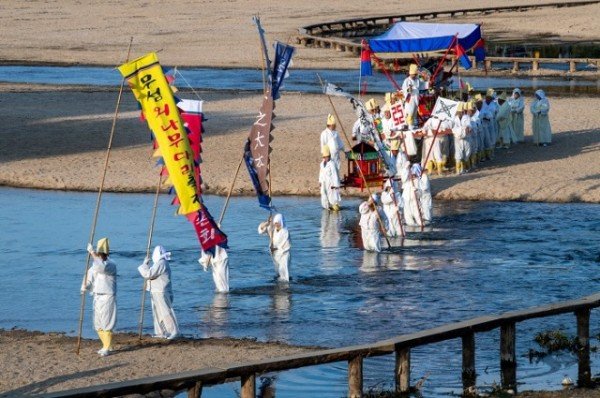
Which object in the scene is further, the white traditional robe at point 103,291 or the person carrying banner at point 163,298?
the person carrying banner at point 163,298

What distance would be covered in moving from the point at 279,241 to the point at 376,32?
48.9 m

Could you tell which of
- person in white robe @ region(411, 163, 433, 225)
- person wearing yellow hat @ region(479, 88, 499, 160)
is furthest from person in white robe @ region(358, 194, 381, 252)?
person wearing yellow hat @ region(479, 88, 499, 160)

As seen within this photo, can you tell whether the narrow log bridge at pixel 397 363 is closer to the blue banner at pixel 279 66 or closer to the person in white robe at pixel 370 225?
the blue banner at pixel 279 66

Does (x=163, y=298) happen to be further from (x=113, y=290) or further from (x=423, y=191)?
(x=423, y=191)

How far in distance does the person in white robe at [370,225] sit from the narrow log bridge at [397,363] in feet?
23.7

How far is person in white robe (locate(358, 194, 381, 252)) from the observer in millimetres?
23578

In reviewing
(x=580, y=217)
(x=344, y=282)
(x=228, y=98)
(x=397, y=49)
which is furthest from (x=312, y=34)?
(x=344, y=282)

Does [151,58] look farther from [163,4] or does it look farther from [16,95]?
[163,4]

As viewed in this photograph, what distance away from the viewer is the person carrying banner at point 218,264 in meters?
20.4

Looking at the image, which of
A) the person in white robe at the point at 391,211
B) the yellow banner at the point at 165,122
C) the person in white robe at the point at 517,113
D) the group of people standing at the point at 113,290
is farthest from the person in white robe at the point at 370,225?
the person in white robe at the point at 517,113

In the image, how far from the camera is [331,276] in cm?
2230

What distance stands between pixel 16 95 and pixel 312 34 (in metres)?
25.9

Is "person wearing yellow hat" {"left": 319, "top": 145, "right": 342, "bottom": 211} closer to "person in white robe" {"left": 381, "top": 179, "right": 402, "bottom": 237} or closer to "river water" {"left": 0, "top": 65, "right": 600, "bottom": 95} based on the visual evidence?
"person in white robe" {"left": 381, "top": 179, "right": 402, "bottom": 237}

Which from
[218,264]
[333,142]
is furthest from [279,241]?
[333,142]
